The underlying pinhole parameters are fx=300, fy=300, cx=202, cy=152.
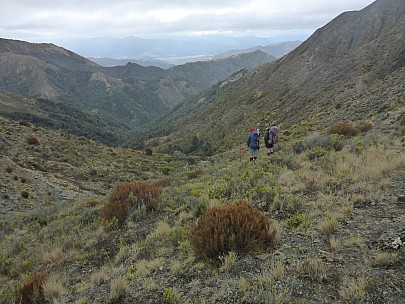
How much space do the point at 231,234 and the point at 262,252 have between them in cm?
56

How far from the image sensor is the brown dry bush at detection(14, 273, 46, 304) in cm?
523

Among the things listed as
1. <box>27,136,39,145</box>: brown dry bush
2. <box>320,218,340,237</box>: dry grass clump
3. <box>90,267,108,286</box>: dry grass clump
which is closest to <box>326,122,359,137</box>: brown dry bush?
<box>320,218,340,237</box>: dry grass clump

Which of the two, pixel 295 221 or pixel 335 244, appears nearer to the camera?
pixel 335 244

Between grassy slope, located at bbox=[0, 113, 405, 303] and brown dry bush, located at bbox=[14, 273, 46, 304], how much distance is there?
16 centimetres

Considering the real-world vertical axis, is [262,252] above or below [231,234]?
below

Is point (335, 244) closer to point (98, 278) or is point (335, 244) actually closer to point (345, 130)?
point (98, 278)

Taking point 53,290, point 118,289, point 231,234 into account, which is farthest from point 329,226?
point 53,290

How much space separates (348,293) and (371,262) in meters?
0.81

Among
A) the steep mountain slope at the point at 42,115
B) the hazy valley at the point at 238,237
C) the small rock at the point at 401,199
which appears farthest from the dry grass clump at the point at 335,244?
the steep mountain slope at the point at 42,115

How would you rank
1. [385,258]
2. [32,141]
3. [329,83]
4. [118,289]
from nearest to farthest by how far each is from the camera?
[385,258] < [118,289] < [32,141] < [329,83]

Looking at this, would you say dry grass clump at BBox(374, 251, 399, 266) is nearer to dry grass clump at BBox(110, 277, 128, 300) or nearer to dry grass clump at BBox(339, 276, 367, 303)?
dry grass clump at BBox(339, 276, 367, 303)

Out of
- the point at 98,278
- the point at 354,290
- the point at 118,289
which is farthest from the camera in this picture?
the point at 98,278

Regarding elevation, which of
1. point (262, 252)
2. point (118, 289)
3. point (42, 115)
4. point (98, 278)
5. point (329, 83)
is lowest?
point (42, 115)

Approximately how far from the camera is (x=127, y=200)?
8.45 metres
